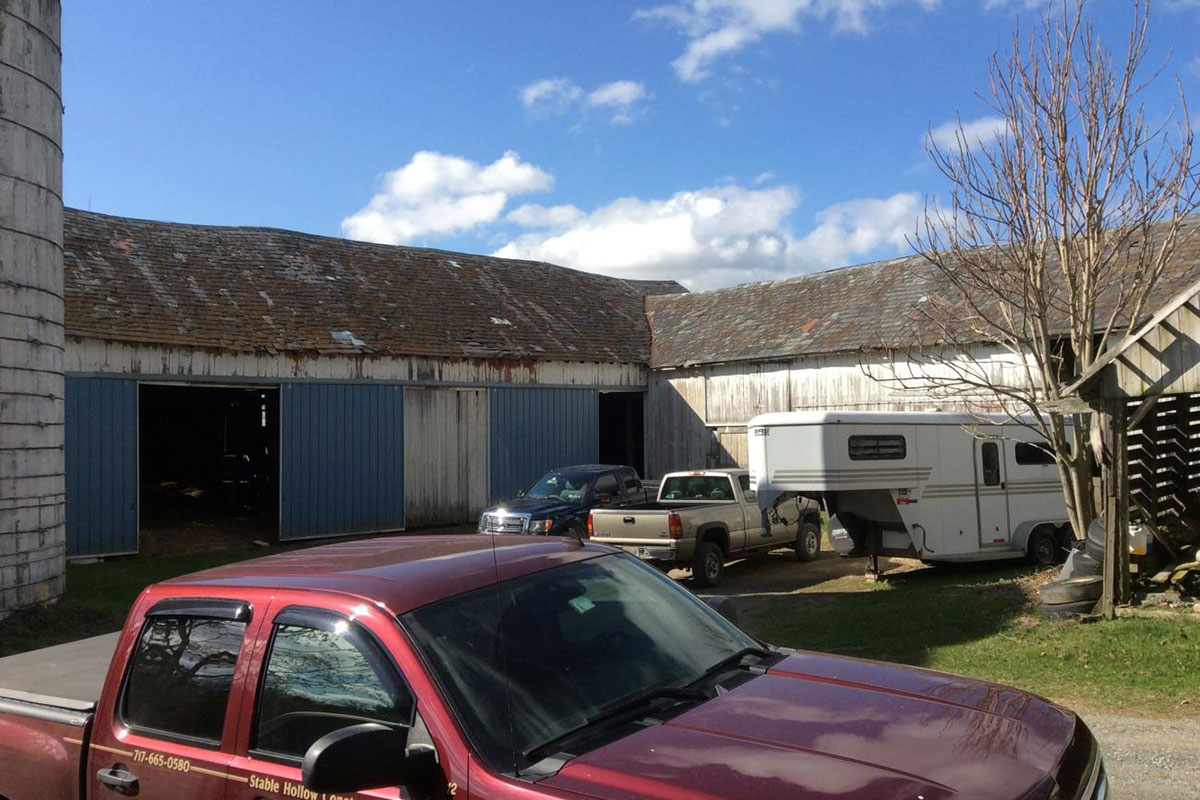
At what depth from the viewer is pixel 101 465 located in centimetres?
1830

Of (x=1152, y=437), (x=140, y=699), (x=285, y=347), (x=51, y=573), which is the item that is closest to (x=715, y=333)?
(x=285, y=347)

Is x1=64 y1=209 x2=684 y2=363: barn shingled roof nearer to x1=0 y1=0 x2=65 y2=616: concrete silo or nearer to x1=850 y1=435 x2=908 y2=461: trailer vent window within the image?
x1=0 y1=0 x2=65 y2=616: concrete silo

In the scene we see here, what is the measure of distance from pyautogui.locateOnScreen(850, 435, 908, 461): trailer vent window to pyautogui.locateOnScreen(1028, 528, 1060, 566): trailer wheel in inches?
117

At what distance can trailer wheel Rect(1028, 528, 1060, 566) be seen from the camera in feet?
48.7

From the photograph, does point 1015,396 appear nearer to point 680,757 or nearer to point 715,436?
Answer: point 680,757

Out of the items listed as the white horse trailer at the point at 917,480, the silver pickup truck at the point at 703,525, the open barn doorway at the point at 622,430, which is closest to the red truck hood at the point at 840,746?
the white horse trailer at the point at 917,480

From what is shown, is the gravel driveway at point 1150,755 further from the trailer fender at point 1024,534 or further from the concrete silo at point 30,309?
the concrete silo at point 30,309

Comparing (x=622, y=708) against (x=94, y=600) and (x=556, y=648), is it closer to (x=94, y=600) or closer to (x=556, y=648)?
(x=556, y=648)

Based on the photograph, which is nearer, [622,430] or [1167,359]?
[1167,359]

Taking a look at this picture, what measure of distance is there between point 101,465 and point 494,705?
17.7 metres

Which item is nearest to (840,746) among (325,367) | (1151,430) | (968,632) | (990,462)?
(968,632)

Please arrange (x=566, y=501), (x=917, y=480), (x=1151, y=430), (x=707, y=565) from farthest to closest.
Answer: (x=566, y=501), (x=707, y=565), (x=917, y=480), (x=1151, y=430)

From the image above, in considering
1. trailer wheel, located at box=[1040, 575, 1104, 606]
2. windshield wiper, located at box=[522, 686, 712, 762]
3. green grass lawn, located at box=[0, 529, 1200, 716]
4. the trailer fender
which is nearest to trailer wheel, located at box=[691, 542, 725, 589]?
green grass lawn, located at box=[0, 529, 1200, 716]

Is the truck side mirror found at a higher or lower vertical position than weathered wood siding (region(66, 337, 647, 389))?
lower
